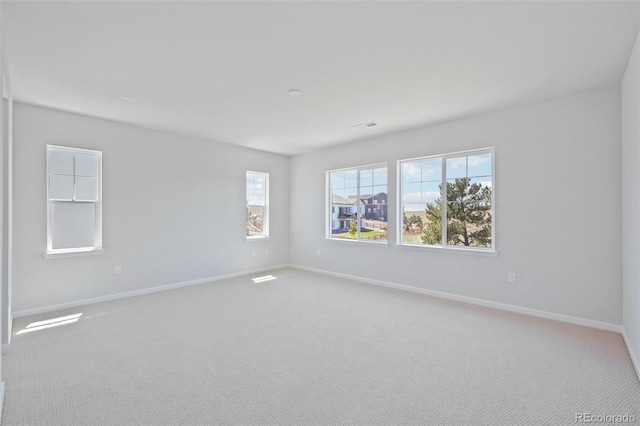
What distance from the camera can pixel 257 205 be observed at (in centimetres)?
684

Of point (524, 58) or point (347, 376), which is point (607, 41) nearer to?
point (524, 58)

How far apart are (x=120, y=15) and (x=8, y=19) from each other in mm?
834

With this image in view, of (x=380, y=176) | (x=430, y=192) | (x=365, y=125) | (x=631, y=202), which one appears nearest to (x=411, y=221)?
(x=430, y=192)

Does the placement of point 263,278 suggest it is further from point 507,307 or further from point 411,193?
point 507,307

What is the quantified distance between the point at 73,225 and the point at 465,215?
18.6ft

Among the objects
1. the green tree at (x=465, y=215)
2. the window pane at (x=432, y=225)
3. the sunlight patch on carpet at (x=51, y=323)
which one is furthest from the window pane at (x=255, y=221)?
the green tree at (x=465, y=215)

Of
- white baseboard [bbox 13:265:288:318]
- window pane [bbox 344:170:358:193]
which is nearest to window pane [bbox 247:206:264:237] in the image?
white baseboard [bbox 13:265:288:318]

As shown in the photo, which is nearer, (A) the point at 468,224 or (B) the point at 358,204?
(A) the point at 468,224

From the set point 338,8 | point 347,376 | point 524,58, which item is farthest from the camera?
point 524,58

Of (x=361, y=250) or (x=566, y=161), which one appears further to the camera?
(x=361, y=250)

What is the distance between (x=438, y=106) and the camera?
405 cm

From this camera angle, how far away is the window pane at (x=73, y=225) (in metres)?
4.25

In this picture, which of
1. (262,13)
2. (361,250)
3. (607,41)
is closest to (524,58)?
(607,41)

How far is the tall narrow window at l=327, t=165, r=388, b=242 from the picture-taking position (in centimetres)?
578
